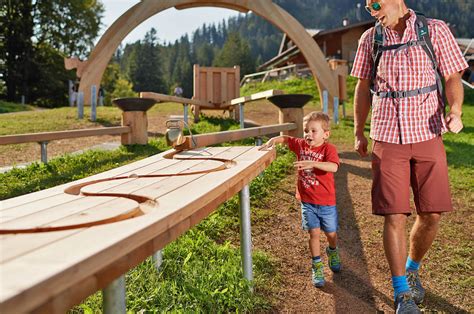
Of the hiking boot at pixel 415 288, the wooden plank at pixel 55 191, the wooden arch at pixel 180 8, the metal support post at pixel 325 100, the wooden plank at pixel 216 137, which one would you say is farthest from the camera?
the wooden arch at pixel 180 8

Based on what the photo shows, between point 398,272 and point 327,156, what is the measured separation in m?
0.99

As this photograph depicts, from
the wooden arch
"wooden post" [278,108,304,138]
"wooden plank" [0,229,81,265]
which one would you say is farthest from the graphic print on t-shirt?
the wooden arch

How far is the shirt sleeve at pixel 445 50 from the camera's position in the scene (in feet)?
8.81

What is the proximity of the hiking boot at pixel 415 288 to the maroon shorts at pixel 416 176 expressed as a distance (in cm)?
45

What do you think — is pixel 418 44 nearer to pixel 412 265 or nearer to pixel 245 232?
pixel 412 265

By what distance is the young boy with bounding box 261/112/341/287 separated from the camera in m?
3.23

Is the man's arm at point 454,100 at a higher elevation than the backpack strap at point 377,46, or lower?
lower

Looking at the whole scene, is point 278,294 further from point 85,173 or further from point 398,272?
point 85,173

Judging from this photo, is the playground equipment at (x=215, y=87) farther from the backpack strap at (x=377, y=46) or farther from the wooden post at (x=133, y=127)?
the backpack strap at (x=377, y=46)

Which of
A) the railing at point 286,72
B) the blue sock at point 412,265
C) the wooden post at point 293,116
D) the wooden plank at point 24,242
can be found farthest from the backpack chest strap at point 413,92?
the railing at point 286,72

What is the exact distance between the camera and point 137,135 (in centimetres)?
776

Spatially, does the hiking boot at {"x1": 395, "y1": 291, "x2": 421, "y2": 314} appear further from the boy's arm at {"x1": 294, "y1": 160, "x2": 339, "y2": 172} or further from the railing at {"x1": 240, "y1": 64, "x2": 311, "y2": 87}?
the railing at {"x1": 240, "y1": 64, "x2": 311, "y2": 87}

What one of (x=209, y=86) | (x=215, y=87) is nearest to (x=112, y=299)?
(x=209, y=86)

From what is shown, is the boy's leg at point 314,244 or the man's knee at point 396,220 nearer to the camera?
→ the man's knee at point 396,220
